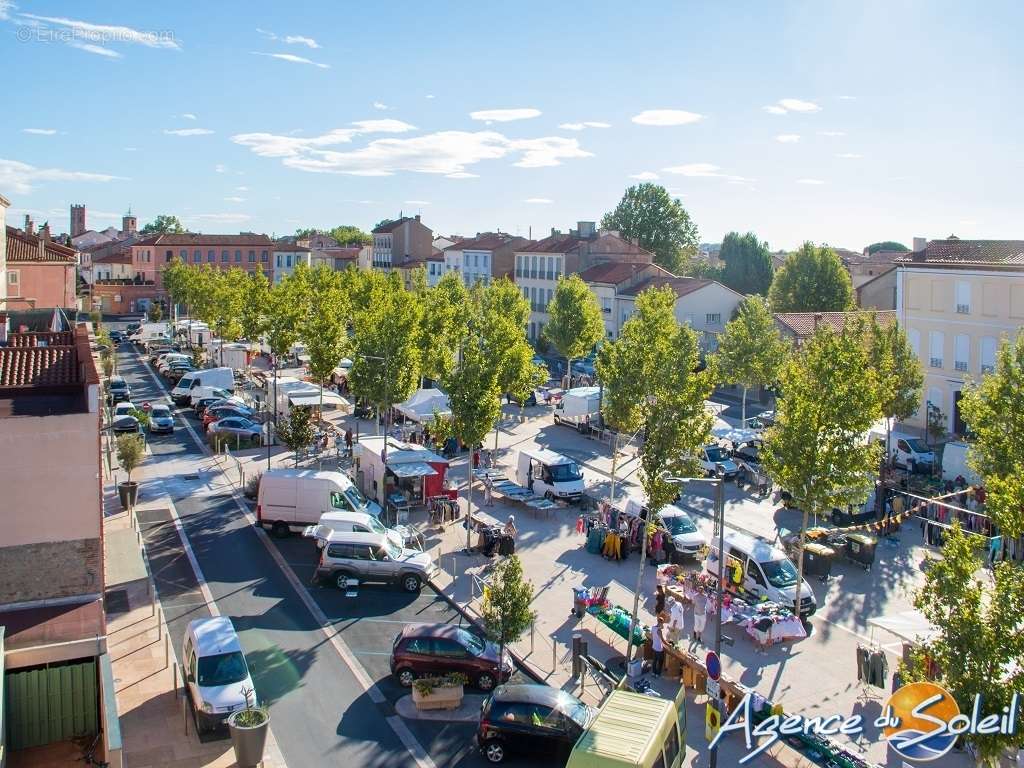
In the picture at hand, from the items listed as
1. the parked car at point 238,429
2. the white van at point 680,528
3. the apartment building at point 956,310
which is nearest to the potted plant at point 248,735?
the white van at point 680,528

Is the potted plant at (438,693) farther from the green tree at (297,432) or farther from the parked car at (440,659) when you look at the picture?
the green tree at (297,432)

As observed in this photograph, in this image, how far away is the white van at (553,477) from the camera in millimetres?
32750

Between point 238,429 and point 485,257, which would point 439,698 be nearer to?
point 238,429

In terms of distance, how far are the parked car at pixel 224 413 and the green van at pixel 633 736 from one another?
32.4 metres

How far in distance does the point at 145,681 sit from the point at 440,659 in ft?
20.4

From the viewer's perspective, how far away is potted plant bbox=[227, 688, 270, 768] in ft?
50.6

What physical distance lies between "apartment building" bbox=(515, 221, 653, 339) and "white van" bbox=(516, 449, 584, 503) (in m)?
45.0

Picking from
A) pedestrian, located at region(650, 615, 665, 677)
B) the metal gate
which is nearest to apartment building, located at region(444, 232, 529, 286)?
pedestrian, located at region(650, 615, 665, 677)

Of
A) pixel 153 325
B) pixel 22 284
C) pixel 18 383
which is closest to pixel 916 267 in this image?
pixel 18 383

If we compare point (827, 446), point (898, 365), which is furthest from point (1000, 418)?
point (898, 365)

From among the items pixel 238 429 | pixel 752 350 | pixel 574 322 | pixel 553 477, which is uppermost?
pixel 574 322

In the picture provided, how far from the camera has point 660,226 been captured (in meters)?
110

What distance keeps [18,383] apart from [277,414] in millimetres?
20617

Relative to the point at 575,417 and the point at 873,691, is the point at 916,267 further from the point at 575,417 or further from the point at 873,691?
the point at 873,691
